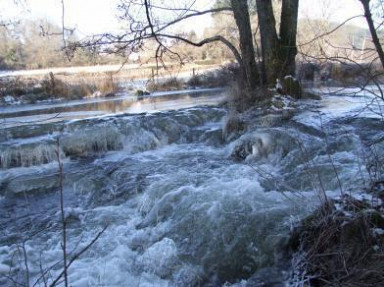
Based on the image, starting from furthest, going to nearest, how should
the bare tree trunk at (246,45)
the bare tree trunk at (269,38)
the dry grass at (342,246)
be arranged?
the bare tree trunk at (246,45) < the bare tree trunk at (269,38) < the dry grass at (342,246)

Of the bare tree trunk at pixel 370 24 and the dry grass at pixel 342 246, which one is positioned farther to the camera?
the bare tree trunk at pixel 370 24

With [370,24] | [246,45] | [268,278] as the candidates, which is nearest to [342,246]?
[268,278]

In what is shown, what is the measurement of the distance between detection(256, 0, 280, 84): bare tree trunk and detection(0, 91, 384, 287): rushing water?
1.49 m

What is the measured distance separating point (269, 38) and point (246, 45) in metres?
1.04

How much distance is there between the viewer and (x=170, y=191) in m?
5.46

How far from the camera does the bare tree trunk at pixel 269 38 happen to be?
35.4 ft

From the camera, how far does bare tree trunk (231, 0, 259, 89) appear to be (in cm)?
1169

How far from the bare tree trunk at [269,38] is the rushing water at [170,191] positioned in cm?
149

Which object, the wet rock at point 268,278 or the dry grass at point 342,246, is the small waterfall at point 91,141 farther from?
the dry grass at point 342,246

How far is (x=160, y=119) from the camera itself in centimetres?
1042

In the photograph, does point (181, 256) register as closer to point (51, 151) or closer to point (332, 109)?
point (51, 151)

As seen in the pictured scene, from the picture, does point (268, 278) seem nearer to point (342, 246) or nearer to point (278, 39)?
point (342, 246)

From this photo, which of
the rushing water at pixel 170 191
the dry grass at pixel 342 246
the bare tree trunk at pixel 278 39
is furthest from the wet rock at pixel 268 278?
the bare tree trunk at pixel 278 39

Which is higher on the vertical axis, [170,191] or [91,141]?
[91,141]
